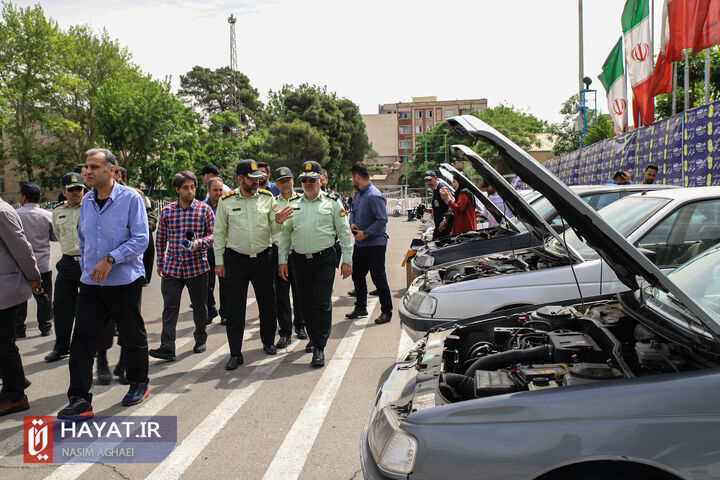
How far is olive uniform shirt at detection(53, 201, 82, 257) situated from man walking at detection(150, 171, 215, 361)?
0.85 metres

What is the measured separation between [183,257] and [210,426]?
7.63 ft

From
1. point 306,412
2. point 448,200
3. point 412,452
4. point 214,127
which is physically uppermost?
point 214,127

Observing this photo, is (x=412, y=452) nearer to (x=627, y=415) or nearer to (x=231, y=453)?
(x=627, y=415)

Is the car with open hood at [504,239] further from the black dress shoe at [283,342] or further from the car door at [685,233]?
the black dress shoe at [283,342]

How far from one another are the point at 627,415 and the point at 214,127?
44464 mm

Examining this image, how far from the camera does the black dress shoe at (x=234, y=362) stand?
521cm

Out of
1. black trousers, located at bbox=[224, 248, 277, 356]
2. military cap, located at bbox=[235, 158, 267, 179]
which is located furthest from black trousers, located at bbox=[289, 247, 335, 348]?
military cap, located at bbox=[235, 158, 267, 179]

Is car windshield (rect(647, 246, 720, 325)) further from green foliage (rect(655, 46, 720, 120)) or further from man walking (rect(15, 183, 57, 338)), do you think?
green foliage (rect(655, 46, 720, 120))

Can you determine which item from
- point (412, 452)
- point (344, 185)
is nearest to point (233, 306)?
point (412, 452)

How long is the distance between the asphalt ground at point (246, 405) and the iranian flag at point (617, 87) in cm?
1504

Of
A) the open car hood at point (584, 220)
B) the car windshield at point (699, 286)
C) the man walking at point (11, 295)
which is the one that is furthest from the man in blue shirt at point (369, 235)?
the car windshield at point (699, 286)

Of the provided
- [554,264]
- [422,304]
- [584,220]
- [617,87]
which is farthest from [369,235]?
[617,87]

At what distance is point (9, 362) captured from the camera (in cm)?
429

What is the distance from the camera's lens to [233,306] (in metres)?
5.30
